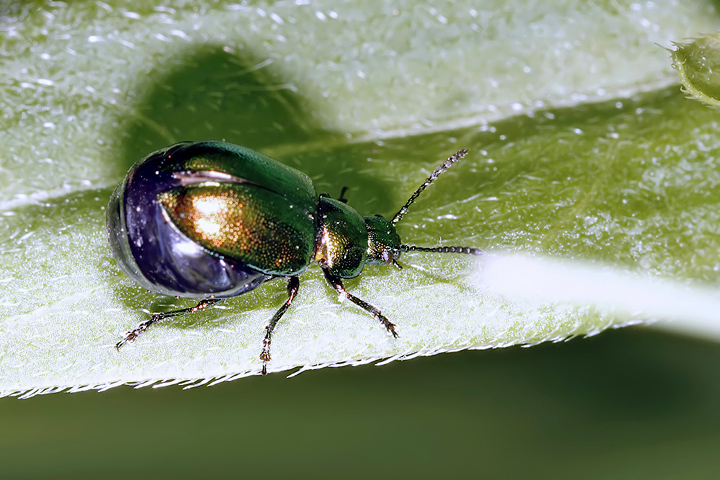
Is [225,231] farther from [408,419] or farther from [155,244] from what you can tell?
[408,419]

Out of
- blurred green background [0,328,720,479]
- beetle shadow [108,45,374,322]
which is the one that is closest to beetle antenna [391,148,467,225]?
beetle shadow [108,45,374,322]

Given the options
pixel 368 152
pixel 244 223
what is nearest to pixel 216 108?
pixel 244 223

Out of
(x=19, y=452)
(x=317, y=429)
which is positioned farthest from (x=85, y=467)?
(x=317, y=429)

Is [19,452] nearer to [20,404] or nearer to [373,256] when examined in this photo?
[20,404]

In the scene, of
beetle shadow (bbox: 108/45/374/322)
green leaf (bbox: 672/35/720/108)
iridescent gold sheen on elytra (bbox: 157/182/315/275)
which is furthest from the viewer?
beetle shadow (bbox: 108/45/374/322)

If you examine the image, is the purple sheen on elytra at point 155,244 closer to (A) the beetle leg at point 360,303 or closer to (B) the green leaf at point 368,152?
(B) the green leaf at point 368,152

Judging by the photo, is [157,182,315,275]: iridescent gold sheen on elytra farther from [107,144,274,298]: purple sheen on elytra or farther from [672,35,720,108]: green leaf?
[672,35,720,108]: green leaf

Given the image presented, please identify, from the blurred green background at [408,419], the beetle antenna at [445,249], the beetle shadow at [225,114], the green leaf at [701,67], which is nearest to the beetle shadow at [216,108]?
the beetle shadow at [225,114]
